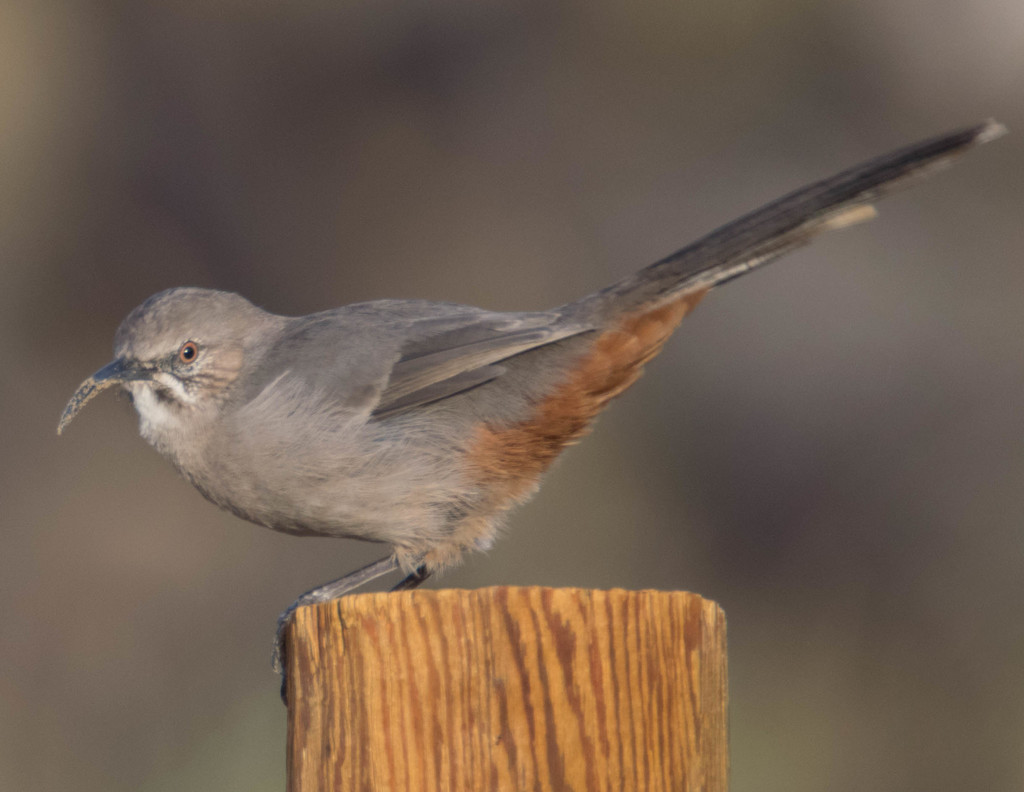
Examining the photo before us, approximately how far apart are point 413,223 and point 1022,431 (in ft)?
15.3

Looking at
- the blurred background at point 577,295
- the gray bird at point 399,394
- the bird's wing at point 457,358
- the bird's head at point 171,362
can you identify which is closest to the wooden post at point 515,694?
the gray bird at point 399,394

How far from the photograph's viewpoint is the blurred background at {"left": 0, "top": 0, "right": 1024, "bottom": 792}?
688cm

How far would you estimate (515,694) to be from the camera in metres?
2.02

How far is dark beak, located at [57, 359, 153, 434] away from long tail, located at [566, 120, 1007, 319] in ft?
4.83

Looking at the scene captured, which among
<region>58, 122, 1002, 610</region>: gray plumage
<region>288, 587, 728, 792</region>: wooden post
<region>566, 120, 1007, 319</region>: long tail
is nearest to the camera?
<region>288, 587, 728, 792</region>: wooden post

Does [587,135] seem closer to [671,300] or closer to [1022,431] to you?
[1022,431]

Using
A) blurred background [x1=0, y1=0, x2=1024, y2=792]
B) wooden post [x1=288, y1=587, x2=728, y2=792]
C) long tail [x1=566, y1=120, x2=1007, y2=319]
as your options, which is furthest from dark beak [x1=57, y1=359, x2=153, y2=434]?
blurred background [x1=0, y1=0, x2=1024, y2=792]

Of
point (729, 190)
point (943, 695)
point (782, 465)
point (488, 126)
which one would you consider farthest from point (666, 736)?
point (488, 126)

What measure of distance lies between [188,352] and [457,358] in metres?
0.91

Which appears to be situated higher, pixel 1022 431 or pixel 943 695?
pixel 1022 431

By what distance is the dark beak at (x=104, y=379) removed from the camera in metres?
3.68

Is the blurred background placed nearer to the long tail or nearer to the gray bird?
the gray bird

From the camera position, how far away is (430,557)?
3826 mm

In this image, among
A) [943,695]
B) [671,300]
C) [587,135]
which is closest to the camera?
[671,300]
